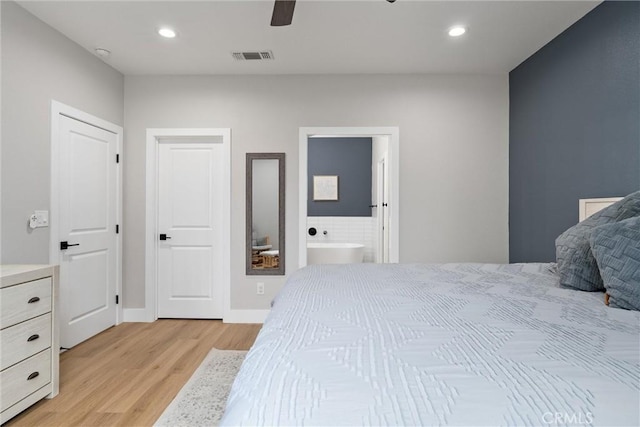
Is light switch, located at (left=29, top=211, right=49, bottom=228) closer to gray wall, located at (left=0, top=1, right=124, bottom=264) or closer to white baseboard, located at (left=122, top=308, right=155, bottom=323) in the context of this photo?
gray wall, located at (left=0, top=1, right=124, bottom=264)

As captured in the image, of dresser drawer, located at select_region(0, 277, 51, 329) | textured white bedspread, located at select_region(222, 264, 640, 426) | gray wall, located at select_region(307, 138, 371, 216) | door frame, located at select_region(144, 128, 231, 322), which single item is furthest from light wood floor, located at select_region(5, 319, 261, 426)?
gray wall, located at select_region(307, 138, 371, 216)

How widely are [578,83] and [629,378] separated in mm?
2614

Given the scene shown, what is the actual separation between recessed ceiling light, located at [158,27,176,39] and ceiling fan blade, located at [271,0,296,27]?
1184 mm

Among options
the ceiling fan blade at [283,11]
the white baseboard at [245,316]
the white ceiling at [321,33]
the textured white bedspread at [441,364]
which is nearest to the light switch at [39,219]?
the white ceiling at [321,33]

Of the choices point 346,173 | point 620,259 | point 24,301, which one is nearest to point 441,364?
point 620,259

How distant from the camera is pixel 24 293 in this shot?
1814 mm

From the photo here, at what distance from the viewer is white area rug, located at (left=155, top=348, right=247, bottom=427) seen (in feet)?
5.90

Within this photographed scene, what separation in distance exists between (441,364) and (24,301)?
7.25 ft

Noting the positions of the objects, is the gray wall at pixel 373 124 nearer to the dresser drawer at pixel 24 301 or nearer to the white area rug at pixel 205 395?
the white area rug at pixel 205 395

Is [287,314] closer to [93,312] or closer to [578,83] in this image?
[578,83]

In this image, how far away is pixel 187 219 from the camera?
3576 millimetres

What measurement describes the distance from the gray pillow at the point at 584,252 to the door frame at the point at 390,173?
189cm

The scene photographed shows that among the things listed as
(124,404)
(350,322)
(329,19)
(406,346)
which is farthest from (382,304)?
(329,19)

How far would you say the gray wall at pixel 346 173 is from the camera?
624cm
